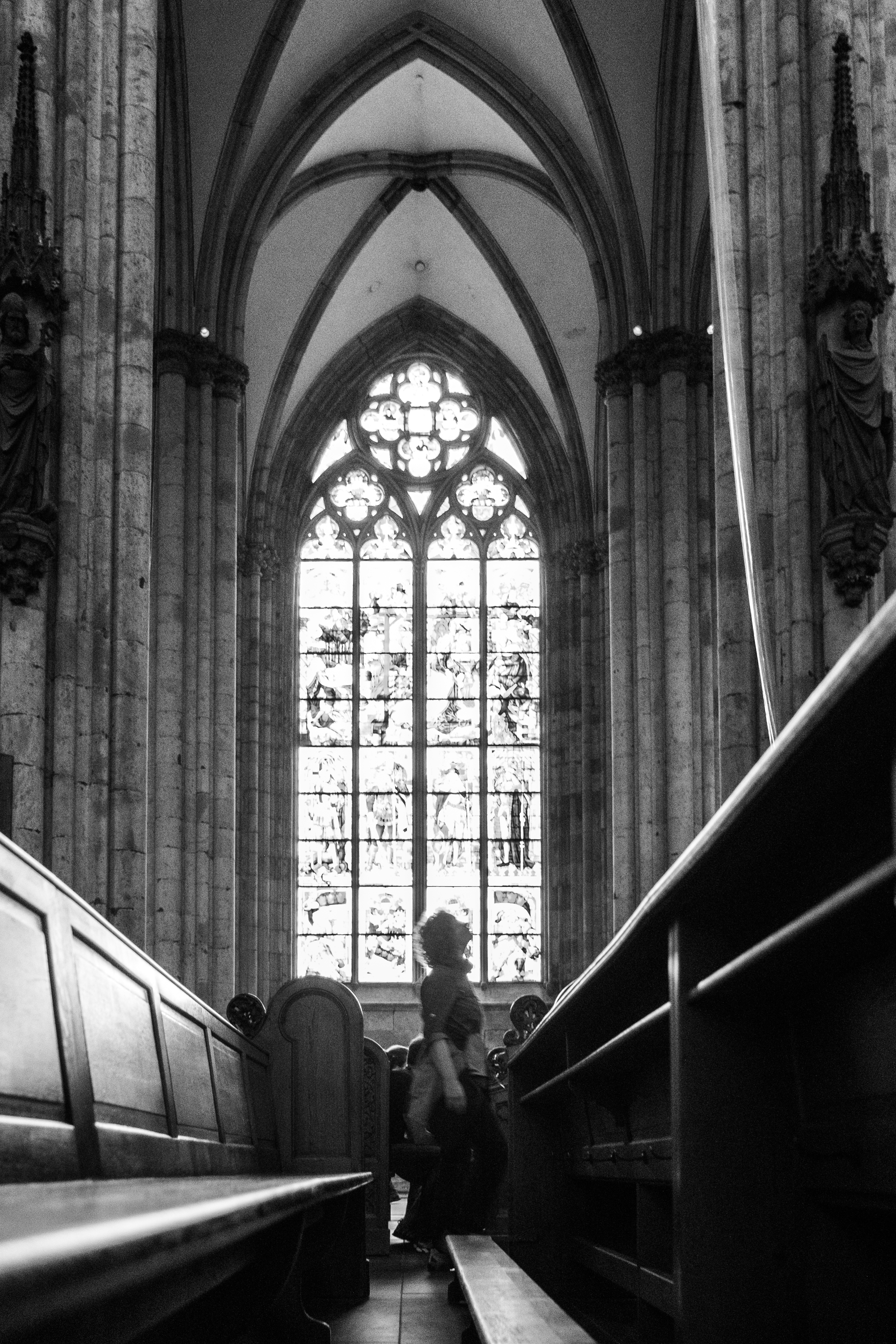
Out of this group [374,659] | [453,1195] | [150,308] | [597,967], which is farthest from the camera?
[374,659]

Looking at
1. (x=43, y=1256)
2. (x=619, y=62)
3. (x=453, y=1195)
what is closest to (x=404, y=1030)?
(x=619, y=62)

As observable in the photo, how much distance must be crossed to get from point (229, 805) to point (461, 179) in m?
9.45

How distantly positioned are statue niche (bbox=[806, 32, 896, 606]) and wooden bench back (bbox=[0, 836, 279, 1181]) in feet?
18.4

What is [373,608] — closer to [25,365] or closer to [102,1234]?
[25,365]

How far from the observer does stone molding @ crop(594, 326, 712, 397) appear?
18.2m

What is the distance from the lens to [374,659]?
24.3 meters

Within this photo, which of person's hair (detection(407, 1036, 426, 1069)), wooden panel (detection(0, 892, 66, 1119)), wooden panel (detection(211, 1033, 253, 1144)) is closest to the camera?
wooden panel (detection(0, 892, 66, 1119))

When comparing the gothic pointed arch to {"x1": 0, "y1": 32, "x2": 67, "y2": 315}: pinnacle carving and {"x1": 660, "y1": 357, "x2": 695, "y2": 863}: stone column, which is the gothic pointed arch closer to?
{"x1": 660, "y1": 357, "x2": 695, "y2": 863}: stone column

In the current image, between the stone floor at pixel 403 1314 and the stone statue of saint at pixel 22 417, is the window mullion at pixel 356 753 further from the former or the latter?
the stone floor at pixel 403 1314

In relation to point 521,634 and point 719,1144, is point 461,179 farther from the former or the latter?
point 719,1144

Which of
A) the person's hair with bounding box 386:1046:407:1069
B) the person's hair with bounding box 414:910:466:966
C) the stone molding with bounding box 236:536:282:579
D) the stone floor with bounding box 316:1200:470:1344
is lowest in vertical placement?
the stone floor with bounding box 316:1200:470:1344

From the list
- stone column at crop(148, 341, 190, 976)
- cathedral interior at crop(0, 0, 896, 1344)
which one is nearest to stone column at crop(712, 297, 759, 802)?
cathedral interior at crop(0, 0, 896, 1344)

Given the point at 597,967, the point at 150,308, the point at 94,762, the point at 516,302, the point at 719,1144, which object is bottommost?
the point at 719,1144

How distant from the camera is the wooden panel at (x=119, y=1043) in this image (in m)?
3.12
